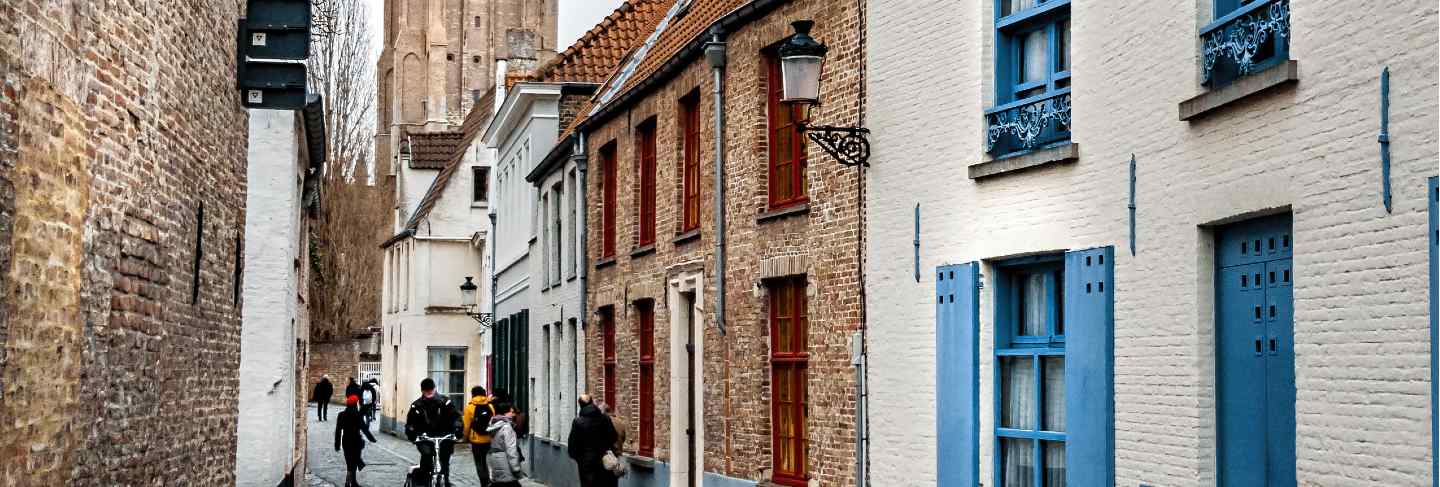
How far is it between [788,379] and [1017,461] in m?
4.06

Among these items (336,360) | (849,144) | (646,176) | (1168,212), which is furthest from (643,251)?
(336,360)

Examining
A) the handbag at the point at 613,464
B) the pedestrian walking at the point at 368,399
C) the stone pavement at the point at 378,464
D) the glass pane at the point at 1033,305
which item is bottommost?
the stone pavement at the point at 378,464

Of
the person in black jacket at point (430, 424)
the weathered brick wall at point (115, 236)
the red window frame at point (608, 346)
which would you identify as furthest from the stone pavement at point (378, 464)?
the weathered brick wall at point (115, 236)

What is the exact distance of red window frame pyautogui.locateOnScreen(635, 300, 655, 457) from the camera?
20.1m

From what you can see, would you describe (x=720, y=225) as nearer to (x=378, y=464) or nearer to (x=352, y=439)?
(x=352, y=439)

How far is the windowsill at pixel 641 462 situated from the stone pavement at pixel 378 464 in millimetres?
5552

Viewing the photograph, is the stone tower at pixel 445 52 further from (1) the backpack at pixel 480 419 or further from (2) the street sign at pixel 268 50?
(2) the street sign at pixel 268 50

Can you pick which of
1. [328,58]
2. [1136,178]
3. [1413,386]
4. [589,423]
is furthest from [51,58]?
[328,58]

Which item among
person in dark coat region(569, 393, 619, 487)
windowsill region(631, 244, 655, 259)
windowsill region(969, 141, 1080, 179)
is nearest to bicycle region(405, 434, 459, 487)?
windowsill region(631, 244, 655, 259)

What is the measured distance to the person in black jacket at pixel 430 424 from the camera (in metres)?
22.0

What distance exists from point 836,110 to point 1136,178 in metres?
4.32

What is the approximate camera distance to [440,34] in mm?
93562

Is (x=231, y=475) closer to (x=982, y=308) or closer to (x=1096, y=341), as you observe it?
(x=982, y=308)

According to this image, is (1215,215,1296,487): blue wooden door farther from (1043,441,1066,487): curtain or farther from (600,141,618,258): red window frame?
(600,141,618,258): red window frame
